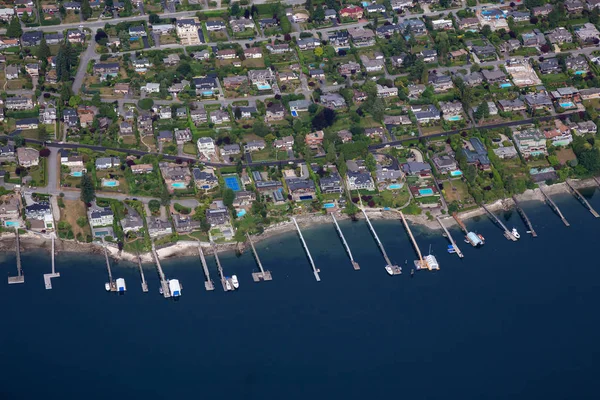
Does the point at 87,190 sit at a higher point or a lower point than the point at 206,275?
higher

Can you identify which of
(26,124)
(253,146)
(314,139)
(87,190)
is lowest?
(87,190)

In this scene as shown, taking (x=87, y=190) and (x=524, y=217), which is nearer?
(x=87, y=190)

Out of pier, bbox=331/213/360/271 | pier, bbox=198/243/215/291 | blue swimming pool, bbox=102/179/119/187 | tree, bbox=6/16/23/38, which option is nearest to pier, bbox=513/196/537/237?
pier, bbox=331/213/360/271

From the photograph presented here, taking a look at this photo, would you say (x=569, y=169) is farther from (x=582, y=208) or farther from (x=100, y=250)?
(x=100, y=250)

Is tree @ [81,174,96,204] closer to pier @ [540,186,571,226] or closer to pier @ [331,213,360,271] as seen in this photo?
pier @ [331,213,360,271]

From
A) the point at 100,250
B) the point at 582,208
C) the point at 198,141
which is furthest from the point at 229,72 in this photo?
the point at 582,208

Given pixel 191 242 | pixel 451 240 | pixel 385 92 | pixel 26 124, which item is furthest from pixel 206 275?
pixel 385 92

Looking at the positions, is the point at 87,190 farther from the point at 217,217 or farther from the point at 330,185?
the point at 330,185
